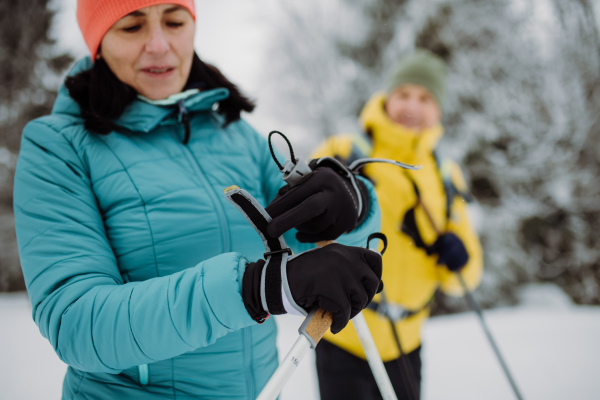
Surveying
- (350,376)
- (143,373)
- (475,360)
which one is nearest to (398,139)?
(350,376)

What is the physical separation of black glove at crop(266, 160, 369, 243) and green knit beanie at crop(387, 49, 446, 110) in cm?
186

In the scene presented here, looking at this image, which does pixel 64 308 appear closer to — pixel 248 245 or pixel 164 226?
pixel 164 226

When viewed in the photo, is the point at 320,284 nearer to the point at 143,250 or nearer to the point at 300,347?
the point at 300,347

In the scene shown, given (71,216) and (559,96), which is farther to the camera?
(559,96)

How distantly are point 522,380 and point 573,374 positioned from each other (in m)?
0.41

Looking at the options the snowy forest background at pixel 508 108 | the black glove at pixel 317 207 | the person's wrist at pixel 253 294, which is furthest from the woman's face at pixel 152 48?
the snowy forest background at pixel 508 108

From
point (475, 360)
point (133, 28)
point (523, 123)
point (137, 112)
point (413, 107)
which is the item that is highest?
point (133, 28)

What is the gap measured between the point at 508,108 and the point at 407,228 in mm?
5603

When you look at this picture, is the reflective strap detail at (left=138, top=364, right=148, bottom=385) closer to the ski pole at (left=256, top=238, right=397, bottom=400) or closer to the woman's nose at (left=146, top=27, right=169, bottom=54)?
the ski pole at (left=256, top=238, right=397, bottom=400)

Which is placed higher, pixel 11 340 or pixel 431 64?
pixel 431 64

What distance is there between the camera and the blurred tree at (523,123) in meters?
6.35

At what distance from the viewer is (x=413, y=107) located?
254 centimetres

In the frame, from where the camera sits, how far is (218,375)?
104cm

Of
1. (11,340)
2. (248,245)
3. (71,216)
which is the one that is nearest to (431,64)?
(248,245)
